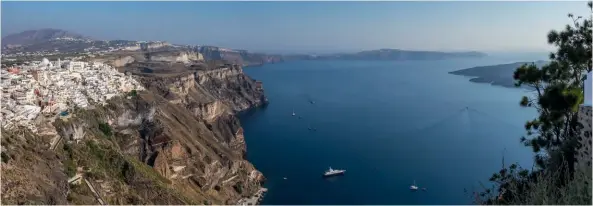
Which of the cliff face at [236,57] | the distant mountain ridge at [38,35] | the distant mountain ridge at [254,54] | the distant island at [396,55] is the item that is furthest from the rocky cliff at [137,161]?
the distant island at [396,55]

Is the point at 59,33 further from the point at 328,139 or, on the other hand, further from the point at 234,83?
the point at 328,139

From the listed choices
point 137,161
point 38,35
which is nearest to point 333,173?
point 137,161

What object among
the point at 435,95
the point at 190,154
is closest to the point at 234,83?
the point at 435,95

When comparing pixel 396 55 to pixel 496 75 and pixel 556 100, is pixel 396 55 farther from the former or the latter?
pixel 556 100

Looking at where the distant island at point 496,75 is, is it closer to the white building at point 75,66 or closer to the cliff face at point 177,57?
the cliff face at point 177,57

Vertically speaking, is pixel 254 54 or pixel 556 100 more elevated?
pixel 556 100

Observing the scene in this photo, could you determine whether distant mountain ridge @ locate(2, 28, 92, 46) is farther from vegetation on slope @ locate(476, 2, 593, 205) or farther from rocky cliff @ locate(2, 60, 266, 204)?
vegetation on slope @ locate(476, 2, 593, 205)
